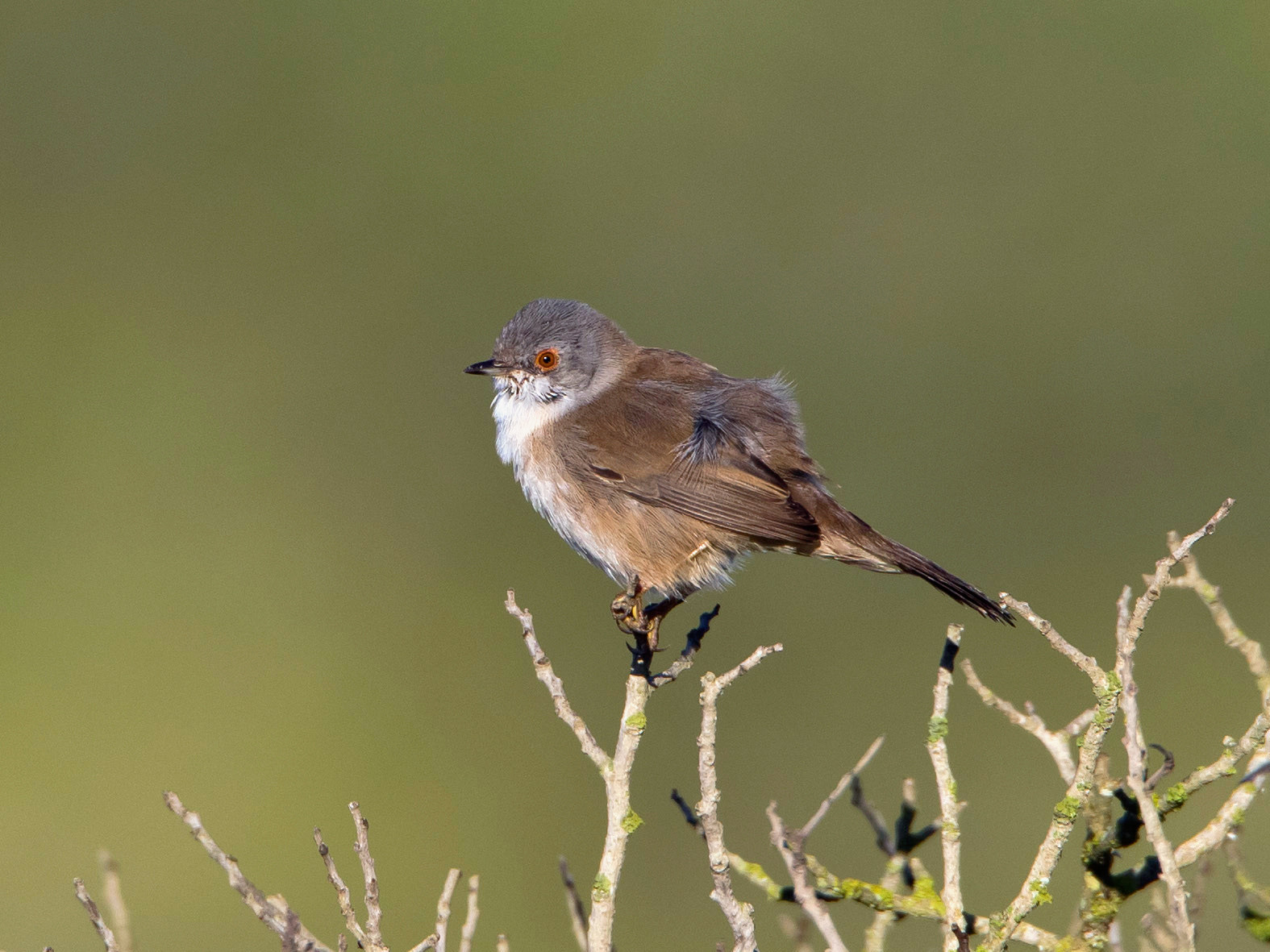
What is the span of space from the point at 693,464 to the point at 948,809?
184 cm

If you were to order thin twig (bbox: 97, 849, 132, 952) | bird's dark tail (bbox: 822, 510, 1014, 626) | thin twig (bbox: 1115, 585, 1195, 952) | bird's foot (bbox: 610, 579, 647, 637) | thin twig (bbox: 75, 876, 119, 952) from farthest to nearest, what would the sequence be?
bird's dark tail (bbox: 822, 510, 1014, 626)
bird's foot (bbox: 610, 579, 647, 637)
thin twig (bbox: 97, 849, 132, 952)
thin twig (bbox: 75, 876, 119, 952)
thin twig (bbox: 1115, 585, 1195, 952)

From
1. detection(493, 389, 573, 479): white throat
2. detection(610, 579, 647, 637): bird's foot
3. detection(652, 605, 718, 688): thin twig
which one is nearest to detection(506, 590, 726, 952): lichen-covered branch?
detection(652, 605, 718, 688): thin twig

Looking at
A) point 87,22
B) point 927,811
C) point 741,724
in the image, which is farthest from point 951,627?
point 87,22

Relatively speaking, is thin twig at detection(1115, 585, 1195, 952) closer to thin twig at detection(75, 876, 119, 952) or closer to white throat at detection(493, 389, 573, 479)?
thin twig at detection(75, 876, 119, 952)

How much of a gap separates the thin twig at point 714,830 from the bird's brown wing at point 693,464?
145cm

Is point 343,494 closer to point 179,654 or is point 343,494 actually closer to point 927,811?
point 179,654

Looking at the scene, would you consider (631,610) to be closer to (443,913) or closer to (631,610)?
(631,610)

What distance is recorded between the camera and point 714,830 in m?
2.36

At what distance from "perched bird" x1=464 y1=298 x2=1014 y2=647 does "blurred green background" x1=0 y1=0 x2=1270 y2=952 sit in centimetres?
327

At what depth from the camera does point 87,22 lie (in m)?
11.8

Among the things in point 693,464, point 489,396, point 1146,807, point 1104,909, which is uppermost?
point 489,396

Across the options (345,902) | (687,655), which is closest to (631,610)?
Result: (687,655)

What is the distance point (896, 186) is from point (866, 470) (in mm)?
2796

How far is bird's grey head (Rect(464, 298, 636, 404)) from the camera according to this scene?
4566 mm
